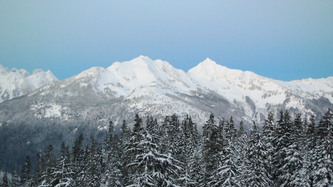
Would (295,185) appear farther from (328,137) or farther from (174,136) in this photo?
(174,136)

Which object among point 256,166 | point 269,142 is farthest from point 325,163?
point 269,142

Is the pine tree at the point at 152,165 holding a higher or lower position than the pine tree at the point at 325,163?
lower

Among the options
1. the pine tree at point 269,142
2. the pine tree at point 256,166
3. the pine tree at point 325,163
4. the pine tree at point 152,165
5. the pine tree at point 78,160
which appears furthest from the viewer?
the pine tree at point 78,160

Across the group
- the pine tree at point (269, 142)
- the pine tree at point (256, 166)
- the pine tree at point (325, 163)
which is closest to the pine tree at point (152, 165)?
the pine tree at point (256, 166)

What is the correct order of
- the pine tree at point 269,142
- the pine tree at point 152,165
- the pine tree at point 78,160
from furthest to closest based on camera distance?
the pine tree at point 78,160
the pine tree at point 269,142
the pine tree at point 152,165

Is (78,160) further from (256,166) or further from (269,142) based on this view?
(256,166)

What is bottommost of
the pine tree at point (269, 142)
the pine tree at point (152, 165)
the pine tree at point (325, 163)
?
the pine tree at point (152, 165)

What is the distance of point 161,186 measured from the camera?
26.5 m

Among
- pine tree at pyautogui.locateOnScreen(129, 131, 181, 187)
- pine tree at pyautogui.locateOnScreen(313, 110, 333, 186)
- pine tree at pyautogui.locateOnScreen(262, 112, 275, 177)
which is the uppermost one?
pine tree at pyautogui.locateOnScreen(262, 112, 275, 177)

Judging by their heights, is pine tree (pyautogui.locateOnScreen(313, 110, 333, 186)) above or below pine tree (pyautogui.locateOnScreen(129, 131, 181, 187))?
above

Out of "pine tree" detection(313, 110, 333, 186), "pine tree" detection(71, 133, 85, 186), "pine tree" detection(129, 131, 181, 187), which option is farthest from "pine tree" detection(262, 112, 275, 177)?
"pine tree" detection(71, 133, 85, 186)

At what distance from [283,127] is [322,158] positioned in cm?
1086

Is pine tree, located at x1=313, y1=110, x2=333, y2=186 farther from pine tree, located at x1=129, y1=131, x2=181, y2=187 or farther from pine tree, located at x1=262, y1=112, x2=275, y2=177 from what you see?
pine tree, located at x1=129, y1=131, x2=181, y2=187

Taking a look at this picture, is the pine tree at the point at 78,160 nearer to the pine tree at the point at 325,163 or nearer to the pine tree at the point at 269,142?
the pine tree at the point at 269,142
